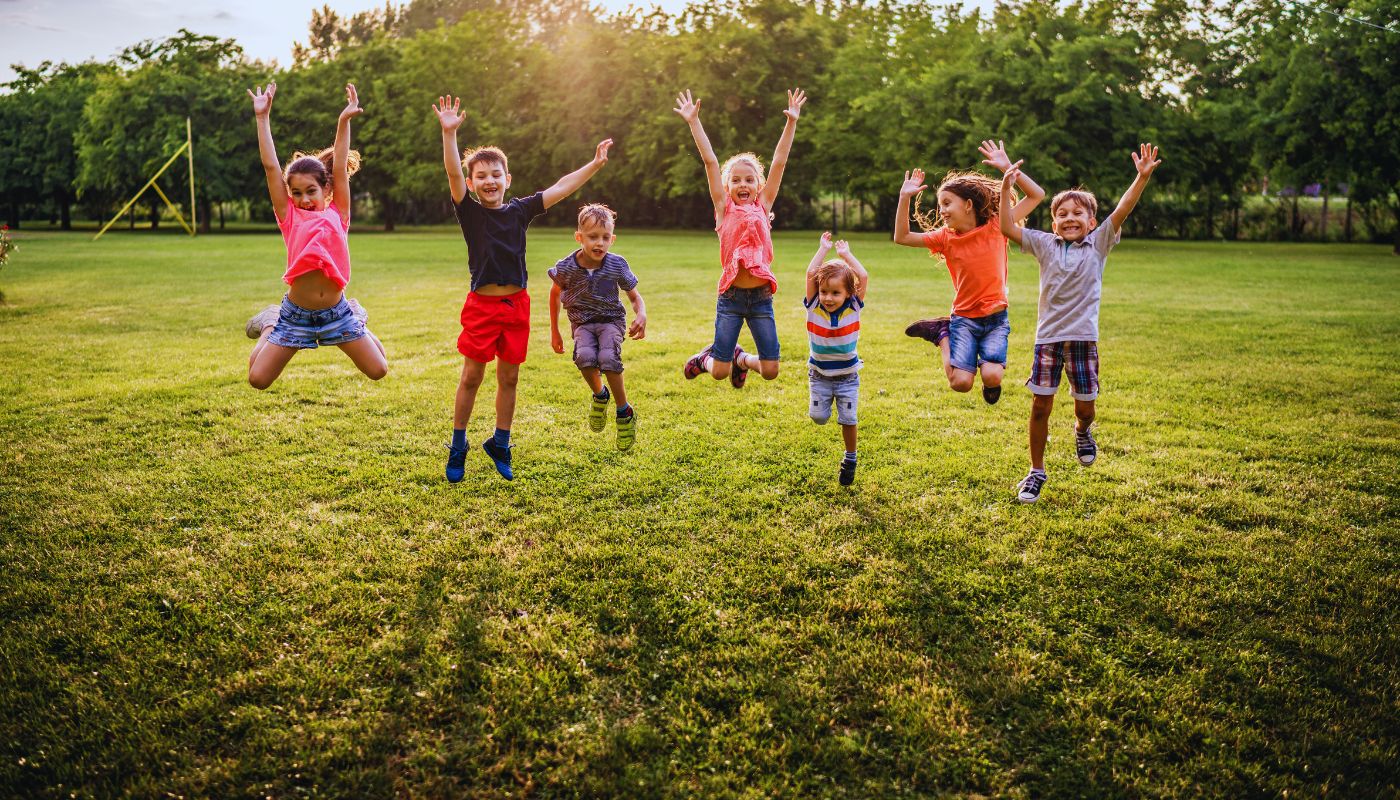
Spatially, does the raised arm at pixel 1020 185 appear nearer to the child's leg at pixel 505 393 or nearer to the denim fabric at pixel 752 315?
the denim fabric at pixel 752 315

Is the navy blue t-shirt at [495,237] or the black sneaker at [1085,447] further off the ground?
the navy blue t-shirt at [495,237]

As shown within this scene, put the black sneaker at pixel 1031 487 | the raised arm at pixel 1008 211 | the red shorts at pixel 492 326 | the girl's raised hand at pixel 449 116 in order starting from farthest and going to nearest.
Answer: the black sneaker at pixel 1031 487
the red shorts at pixel 492 326
the raised arm at pixel 1008 211
the girl's raised hand at pixel 449 116

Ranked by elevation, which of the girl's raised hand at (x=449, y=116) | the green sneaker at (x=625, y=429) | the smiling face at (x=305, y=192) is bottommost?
the green sneaker at (x=625, y=429)

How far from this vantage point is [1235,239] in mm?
38312

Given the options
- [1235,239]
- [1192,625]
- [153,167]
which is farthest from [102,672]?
[153,167]

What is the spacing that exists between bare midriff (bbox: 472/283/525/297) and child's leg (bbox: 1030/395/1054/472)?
362 cm

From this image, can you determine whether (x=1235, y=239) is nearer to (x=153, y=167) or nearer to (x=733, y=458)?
(x=733, y=458)

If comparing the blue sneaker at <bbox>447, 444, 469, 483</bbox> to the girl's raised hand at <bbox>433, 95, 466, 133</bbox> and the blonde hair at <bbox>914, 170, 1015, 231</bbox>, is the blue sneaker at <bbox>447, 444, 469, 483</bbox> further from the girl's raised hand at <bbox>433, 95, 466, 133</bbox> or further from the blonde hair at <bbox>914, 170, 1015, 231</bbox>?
the blonde hair at <bbox>914, 170, 1015, 231</bbox>

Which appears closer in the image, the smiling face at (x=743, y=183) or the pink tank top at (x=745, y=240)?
the pink tank top at (x=745, y=240)

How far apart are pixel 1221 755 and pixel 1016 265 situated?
76.0ft

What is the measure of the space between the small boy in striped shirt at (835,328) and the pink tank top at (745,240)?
1.49 feet

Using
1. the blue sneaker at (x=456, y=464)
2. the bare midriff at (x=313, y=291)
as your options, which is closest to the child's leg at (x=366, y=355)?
the bare midriff at (x=313, y=291)

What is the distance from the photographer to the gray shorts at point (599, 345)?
6.28 m

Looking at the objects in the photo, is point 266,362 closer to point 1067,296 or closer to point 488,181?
point 488,181
